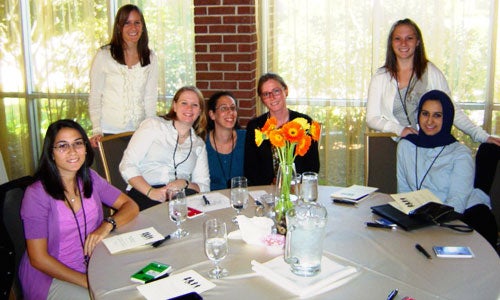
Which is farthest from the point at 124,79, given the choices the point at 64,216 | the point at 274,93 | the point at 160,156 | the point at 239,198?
the point at 239,198

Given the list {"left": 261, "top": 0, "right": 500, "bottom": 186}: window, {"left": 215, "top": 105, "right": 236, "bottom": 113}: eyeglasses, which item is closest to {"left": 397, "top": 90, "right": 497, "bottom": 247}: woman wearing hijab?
{"left": 215, "top": 105, "right": 236, "bottom": 113}: eyeglasses

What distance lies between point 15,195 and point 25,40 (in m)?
2.87

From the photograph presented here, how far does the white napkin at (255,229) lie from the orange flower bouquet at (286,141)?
65mm

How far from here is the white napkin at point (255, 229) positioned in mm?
2027

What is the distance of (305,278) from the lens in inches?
68.4

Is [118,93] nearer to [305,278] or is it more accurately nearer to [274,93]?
[274,93]

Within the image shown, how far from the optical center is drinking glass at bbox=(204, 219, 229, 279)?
181 centimetres

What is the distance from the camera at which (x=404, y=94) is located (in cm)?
336

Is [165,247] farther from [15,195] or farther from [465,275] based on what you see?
[465,275]

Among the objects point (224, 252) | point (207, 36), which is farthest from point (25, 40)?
point (224, 252)

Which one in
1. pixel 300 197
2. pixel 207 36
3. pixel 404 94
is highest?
pixel 207 36

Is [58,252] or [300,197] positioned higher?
[300,197]

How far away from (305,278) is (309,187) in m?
0.58

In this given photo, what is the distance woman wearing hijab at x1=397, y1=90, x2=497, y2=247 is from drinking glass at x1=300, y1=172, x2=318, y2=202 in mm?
886
